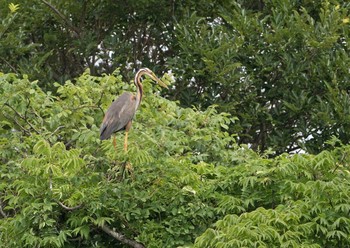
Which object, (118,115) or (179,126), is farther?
(179,126)

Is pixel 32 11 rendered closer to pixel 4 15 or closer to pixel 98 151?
pixel 4 15

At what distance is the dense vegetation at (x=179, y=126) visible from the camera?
12438mm

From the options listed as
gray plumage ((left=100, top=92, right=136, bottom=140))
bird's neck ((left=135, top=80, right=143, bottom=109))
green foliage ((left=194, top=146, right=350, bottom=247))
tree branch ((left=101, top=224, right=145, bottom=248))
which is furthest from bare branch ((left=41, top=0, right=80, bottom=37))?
green foliage ((left=194, top=146, right=350, bottom=247))

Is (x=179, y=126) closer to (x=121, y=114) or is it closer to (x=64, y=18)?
(x=121, y=114)

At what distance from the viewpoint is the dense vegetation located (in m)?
12.4

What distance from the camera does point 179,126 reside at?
15.2m

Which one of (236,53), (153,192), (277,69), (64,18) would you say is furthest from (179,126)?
(64,18)

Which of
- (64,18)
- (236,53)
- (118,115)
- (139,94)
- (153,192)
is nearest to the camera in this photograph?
(153,192)

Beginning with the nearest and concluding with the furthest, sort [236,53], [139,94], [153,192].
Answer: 1. [153,192]
2. [139,94]
3. [236,53]

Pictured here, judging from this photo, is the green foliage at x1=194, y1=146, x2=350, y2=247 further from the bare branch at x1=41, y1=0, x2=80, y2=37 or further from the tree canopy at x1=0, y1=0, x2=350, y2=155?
the bare branch at x1=41, y1=0, x2=80, y2=37

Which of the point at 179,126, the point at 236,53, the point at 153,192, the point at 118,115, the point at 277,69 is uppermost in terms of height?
the point at 277,69

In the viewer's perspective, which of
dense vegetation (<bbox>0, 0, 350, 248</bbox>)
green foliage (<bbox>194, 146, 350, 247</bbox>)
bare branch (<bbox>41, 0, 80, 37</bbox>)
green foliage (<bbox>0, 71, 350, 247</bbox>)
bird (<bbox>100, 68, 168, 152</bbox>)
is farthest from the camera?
bare branch (<bbox>41, 0, 80, 37</bbox>)

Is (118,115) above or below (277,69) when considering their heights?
below

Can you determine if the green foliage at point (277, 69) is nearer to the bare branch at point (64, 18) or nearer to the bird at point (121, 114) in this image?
the bare branch at point (64, 18)
